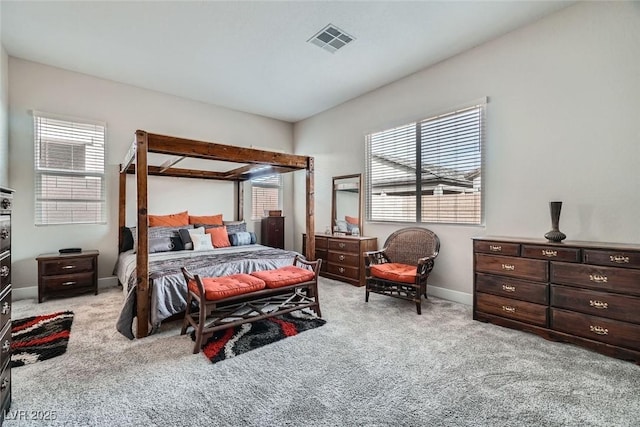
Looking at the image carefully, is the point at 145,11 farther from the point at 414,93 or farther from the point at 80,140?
the point at 414,93

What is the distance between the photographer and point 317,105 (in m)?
5.69

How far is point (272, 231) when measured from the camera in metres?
6.00

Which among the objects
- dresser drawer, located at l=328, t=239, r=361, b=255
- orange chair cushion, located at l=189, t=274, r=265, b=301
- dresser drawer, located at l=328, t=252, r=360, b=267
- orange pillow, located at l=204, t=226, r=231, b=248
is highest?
orange pillow, located at l=204, t=226, r=231, b=248

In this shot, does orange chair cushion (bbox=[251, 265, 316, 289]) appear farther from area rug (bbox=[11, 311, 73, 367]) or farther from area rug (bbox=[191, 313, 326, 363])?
area rug (bbox=[11, 311, 73, 367])

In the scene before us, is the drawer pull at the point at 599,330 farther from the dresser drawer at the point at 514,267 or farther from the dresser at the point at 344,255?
the dresser at the point at 344,255

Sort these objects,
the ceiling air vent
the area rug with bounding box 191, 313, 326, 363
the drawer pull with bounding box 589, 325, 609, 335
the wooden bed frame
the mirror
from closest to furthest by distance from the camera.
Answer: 1. the drawer pull with bounding box 589, 325, 609, 335
2. the area rug with bounding box 191, 313, 326, 363
3. the wooden bed frame
4. the ceiling air vent
5. the mirror

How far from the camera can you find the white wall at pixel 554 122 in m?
2.67

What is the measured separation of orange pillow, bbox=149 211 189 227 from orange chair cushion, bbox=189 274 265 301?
2213 millimetres

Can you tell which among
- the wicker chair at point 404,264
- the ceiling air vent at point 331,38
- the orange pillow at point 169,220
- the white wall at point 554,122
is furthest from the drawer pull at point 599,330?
the orange pillow at point 169,220

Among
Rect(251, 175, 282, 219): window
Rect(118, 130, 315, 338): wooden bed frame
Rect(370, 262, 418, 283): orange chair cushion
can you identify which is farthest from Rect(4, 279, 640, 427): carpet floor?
Rect(251, 175, 282, 219): window

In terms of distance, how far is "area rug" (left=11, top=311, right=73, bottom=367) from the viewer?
239 cm

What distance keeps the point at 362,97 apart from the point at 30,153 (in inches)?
200

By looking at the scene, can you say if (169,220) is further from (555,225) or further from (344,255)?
(555,225)

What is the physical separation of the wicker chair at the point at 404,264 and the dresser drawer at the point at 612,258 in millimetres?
1446
